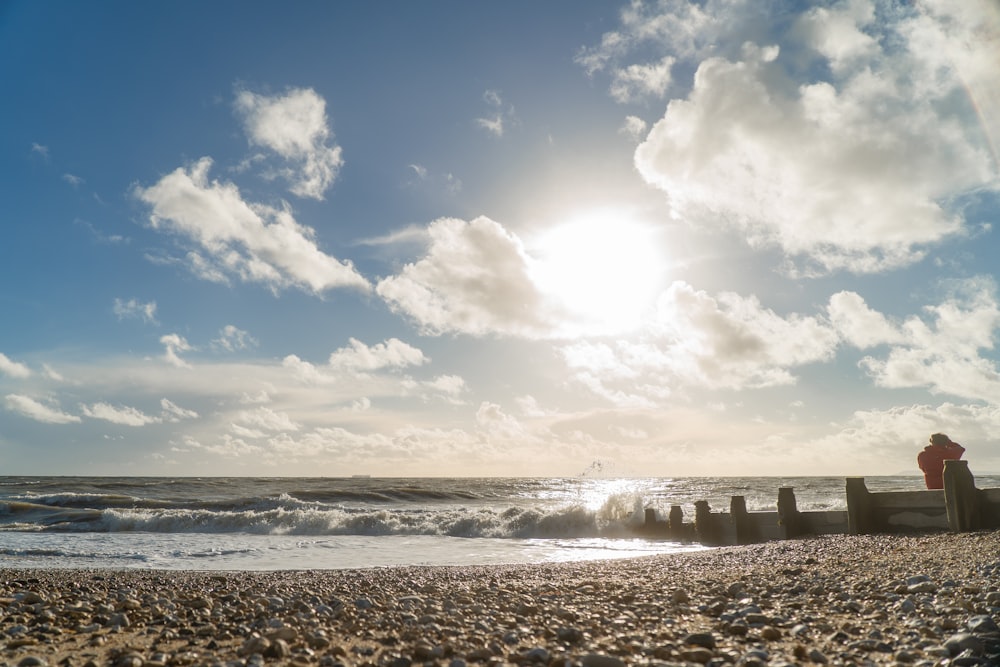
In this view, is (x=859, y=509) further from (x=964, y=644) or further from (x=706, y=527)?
(x=964, y=644)

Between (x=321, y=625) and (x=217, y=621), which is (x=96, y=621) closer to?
(x=217, y=621)

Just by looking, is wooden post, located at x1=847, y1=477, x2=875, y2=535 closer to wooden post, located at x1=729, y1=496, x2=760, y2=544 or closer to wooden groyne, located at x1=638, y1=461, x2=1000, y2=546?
wooden groyne, located at x1=638, y1=461, x2=1000, y2=546

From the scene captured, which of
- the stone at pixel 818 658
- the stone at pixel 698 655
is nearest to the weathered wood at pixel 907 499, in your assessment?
the stone at pixel 818 658

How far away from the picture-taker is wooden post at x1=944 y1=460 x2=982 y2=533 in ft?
33.8

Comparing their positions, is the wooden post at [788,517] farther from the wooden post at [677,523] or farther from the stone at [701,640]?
the stone at [701,640]

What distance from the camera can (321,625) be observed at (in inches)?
213

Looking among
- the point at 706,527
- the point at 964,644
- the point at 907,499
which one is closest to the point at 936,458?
the point at 907,499

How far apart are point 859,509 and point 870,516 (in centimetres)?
27

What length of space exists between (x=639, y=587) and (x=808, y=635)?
2.80 m

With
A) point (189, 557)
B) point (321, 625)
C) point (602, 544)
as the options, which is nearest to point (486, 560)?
point (602, 544)

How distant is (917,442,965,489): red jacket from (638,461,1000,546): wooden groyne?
Answer: 4.46 ft

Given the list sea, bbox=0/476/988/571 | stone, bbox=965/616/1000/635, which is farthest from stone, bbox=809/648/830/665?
sea, bbox=0/476/988/571

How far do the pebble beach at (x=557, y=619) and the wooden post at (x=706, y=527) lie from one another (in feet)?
23.6

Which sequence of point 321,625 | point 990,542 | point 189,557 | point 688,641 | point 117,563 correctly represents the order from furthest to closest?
1. point 189,557
2. point 117,563
3. point 990,542
4. point 321,625
5. point 688,641
